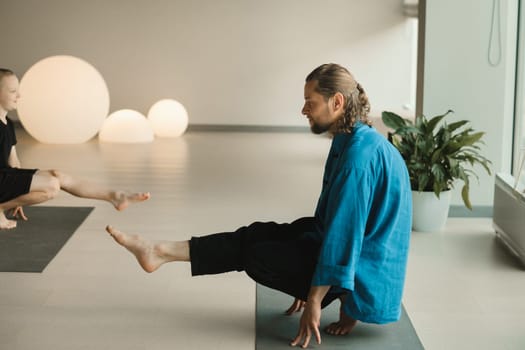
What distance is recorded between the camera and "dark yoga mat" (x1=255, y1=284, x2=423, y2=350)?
9.25 ft

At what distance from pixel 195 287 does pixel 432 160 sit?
5.03ft

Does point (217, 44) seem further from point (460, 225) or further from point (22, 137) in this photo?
point (460, 225)

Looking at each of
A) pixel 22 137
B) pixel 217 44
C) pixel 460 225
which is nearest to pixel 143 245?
pixel 460 225

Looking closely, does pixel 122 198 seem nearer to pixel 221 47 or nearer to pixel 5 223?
pixel 5 223

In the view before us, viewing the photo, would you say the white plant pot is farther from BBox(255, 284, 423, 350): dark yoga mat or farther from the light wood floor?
BBox(255, 284, 423, 350): dark yoga mat

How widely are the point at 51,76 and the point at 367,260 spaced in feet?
16.0

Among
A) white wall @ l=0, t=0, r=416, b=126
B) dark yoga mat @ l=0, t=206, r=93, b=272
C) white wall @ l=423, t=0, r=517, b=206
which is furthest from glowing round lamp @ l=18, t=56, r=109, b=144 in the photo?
white wall @ l=423, t=0, r=517, b=206

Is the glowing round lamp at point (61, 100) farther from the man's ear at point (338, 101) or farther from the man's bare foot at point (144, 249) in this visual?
the man's ear at point (338, 101)

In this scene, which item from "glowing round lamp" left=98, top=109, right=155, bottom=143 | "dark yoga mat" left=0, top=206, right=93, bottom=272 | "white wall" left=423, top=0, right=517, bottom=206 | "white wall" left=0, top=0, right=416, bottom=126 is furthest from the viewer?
"white wall" left=0, top=0, right=416, bottom=126

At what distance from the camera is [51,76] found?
22.9 feet

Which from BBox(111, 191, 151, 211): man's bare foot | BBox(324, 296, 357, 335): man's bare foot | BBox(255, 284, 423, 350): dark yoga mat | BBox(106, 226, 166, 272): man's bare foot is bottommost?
BBox(255, 284, 423, 350): dark yoga mat

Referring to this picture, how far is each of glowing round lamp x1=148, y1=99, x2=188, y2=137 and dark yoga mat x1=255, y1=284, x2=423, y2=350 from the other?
4630 mm

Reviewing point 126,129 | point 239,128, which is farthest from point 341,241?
point 239,128

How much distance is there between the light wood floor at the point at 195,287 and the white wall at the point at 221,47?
2.74 meters
